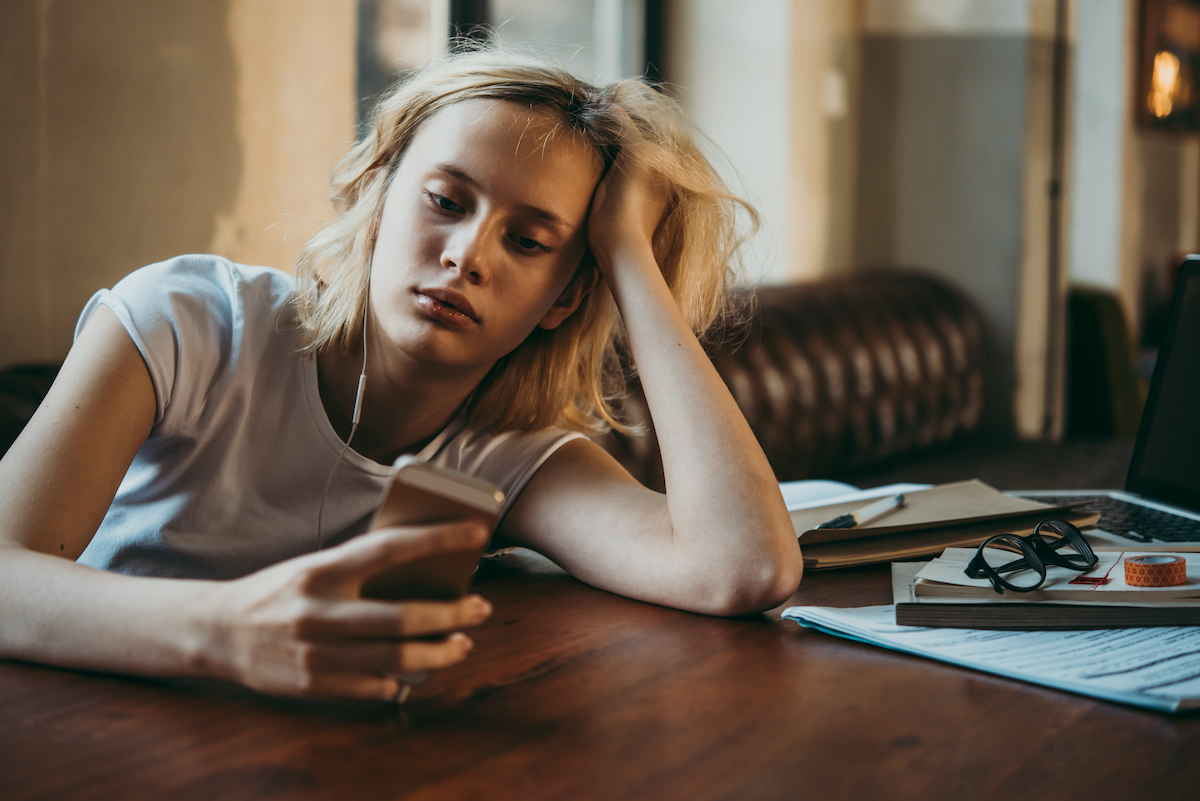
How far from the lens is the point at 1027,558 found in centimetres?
83

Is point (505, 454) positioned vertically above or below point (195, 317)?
below

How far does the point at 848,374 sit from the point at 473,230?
197cm

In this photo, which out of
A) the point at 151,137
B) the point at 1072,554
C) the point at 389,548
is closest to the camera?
the point at 389,548

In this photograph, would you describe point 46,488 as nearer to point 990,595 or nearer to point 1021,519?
point 990,595

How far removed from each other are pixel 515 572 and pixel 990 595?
0.47 m

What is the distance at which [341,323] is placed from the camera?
1.08 m

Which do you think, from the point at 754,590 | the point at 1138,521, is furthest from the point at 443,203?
the point at 1138,521

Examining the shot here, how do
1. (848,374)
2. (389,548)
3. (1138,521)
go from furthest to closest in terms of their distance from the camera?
(848,374), (1138,521), (389,548)

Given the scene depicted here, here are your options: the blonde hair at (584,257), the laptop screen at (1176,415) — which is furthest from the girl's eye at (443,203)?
the laptop screen at (1176,415)

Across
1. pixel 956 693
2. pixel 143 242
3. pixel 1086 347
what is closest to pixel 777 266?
pixel 1086 347

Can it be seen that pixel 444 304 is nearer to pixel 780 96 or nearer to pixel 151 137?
pixel 151 137

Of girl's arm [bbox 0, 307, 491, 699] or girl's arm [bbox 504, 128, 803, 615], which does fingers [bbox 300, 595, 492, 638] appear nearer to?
girl's arm [bbox 0, 307, 491, 699]

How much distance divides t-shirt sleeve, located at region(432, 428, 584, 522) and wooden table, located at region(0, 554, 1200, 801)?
0.39 metres

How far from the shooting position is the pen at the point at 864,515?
1.06 metres
